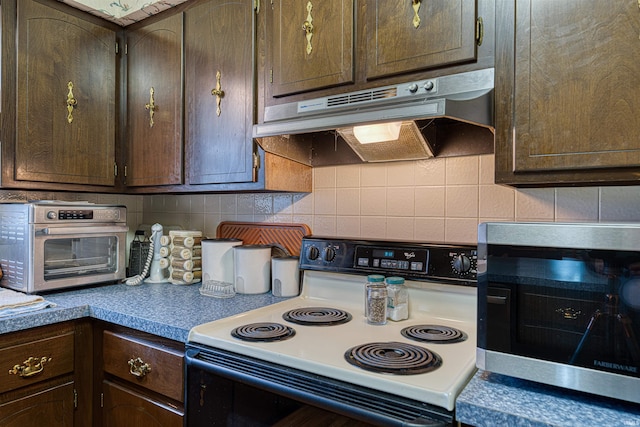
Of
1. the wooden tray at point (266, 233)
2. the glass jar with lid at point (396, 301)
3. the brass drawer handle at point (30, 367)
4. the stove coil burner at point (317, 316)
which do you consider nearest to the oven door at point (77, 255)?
the brass drawer handle at point (30, 367)

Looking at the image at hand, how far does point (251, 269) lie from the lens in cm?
170

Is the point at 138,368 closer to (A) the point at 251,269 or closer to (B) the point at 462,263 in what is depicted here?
(A) the point at 251,269

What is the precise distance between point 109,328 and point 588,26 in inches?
67.7


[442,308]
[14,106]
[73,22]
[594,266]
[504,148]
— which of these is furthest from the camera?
[73,22]

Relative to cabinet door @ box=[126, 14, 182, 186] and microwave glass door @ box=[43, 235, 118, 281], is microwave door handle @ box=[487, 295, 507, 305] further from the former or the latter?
microwave glass door @ box=[43, 235, 118, 281]

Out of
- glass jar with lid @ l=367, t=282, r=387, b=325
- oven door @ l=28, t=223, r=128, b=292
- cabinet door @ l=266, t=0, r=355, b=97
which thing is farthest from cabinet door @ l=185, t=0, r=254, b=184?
glass jar with lid @ l=367, t=282, r=387, b=325

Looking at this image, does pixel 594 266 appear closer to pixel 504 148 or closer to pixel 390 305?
pixel 504 148

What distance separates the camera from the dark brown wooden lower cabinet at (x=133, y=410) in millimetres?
1288

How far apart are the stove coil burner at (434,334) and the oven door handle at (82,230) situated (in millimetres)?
1404

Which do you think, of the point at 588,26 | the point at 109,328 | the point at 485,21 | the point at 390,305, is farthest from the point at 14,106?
the point at 588,26

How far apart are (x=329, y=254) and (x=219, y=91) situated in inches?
31.4

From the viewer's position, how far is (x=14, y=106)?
65.1 inches

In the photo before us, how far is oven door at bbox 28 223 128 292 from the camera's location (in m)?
1.65

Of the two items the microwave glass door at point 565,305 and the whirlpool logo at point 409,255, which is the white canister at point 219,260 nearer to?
the whirlpool logo at point 409,255
